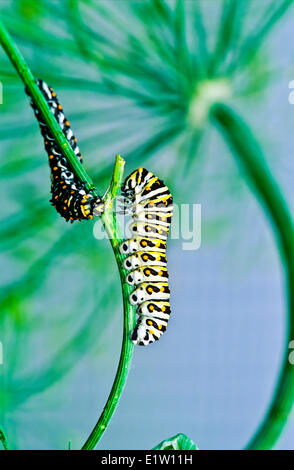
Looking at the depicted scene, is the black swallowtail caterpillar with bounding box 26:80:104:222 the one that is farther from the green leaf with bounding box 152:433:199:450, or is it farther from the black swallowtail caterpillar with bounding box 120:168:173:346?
the green leaf with bounding box 152:433:199:450

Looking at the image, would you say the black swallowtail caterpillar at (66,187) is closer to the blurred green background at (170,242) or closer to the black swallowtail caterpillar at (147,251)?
the black swallowtail caterpillar at (147,251)

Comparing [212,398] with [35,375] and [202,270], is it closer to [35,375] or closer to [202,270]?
[202,270]

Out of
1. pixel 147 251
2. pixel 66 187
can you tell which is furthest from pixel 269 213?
pixel 66 187
